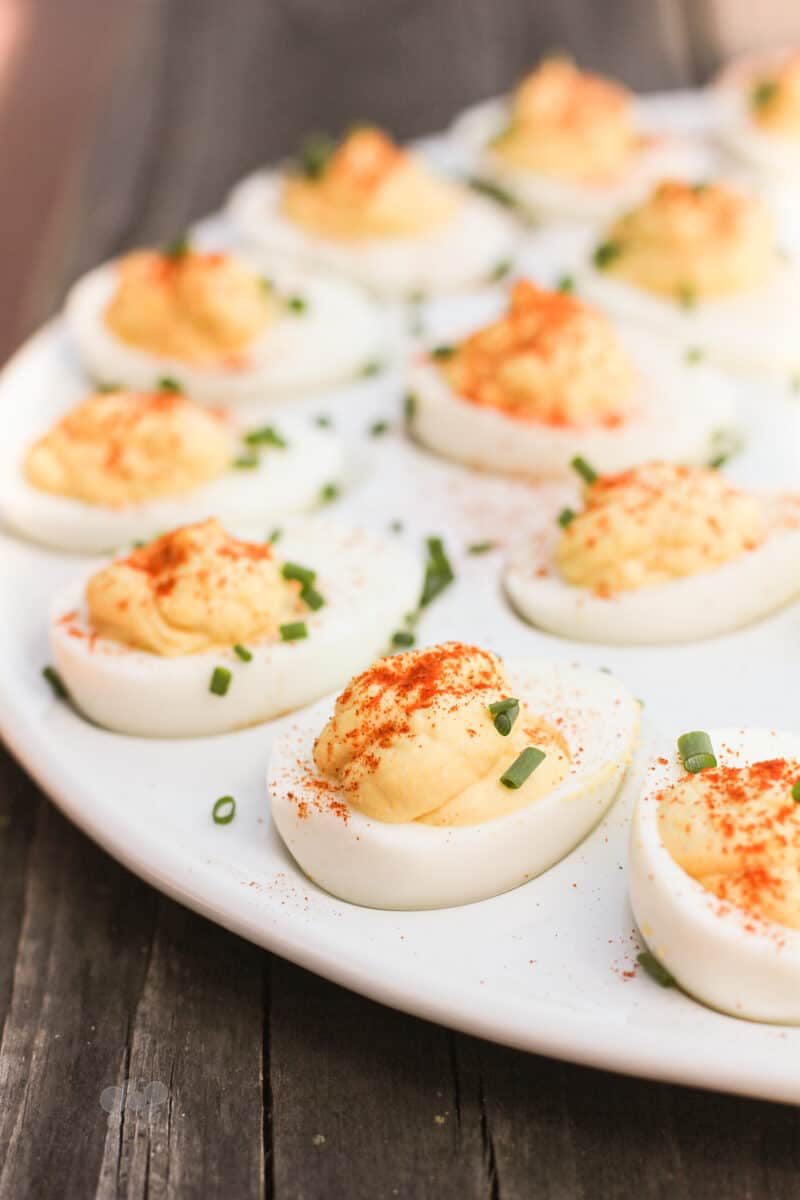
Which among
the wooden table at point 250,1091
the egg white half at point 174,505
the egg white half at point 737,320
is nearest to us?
the wooden table at point 250,1091

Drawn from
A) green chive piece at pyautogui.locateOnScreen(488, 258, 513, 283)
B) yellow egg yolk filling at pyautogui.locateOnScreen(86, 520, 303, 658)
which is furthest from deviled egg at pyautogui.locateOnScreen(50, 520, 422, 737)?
green chive piece at pyautogui.locateOnScreen(488, 258, 513, 283)

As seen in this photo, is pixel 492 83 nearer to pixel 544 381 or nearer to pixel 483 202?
pixel 483 202

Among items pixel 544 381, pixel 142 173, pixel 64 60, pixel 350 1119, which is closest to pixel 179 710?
pixel 350 1119

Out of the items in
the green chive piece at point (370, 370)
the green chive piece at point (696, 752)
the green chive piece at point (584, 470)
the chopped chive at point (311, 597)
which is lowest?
the green chive piece at point (370, 370)

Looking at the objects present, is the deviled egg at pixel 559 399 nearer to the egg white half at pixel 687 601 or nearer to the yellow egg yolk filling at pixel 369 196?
the egg white half at pixel 687 601

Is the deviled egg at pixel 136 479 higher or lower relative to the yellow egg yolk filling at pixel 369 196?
lower

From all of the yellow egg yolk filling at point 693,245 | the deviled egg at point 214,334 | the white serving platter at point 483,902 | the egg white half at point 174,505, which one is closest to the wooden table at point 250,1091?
the white serving platter at point 483,902
